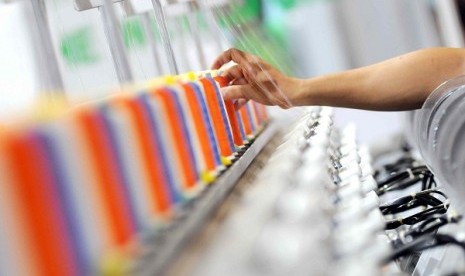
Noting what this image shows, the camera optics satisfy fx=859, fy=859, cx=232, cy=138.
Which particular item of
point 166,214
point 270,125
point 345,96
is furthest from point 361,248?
point 270,125

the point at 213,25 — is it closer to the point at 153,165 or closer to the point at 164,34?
the point at 164,34

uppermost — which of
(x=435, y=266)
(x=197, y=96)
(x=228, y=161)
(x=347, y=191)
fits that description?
(x=197, y=96)

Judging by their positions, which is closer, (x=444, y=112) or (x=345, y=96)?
(x=444, y=112)

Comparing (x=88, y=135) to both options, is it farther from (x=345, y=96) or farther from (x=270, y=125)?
(x=270, y=125)

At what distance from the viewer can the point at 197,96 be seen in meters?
1.54

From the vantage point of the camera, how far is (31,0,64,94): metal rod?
142 centimetres

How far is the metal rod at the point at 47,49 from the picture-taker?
4.67 ft

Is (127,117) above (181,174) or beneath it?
above

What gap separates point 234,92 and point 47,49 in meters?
0.66

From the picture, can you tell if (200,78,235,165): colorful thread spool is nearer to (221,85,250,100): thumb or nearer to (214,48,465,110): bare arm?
(221,85,250,100): thumb

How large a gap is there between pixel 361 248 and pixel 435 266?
66cm

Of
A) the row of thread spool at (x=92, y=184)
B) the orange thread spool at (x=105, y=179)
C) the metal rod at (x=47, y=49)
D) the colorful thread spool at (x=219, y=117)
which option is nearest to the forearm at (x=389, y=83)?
the colorful thread spool at (x=219, y=117)

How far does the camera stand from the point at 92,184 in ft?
2.98

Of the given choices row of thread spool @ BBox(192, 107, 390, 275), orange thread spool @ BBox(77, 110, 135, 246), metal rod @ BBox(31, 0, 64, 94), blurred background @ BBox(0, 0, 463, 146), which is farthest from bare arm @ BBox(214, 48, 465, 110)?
orange thread spool @ BBox(77, 110, 135, 246)
